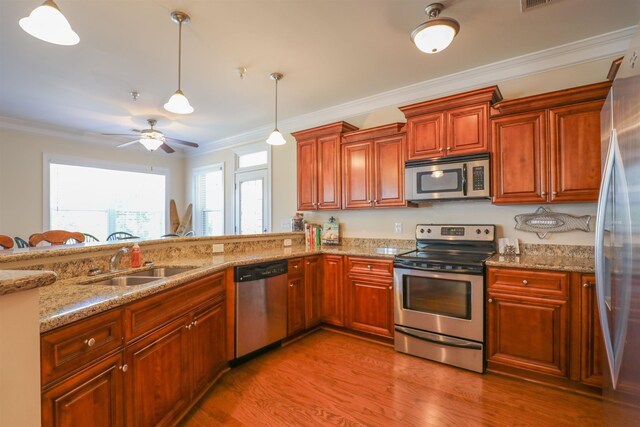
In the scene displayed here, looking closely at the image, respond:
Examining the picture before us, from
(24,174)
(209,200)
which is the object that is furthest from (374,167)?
(24,174)

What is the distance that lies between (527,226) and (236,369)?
293 centimetres

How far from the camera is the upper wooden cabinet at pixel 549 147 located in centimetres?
230

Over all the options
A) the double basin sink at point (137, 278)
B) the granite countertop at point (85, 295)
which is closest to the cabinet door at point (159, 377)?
the granite countertop at point (85, 295)

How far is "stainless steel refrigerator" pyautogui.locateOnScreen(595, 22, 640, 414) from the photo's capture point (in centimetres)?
90

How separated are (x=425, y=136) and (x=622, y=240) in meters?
2.18

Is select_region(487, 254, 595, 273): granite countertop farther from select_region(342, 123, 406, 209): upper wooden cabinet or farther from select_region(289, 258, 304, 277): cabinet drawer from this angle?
select_region(289, 258, 304, 277): cabinet drawer

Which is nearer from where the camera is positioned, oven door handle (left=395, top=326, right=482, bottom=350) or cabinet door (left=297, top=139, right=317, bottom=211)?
oven door handle (left=395, top=326, right=482, bottom=350)

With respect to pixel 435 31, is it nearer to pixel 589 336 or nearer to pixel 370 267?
pixel 370 267

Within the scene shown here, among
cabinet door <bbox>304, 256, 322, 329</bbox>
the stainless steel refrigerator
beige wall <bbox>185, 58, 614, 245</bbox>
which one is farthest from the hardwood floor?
beige wall <bbox>185, 58, 614, 245</bbox>

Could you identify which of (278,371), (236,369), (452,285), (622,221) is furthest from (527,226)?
(236,369)

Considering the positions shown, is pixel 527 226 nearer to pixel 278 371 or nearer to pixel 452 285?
pixel 452 285

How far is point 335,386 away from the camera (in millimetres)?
2256

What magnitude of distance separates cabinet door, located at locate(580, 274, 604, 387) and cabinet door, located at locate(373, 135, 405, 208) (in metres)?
1.63

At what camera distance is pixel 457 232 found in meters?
3.06
